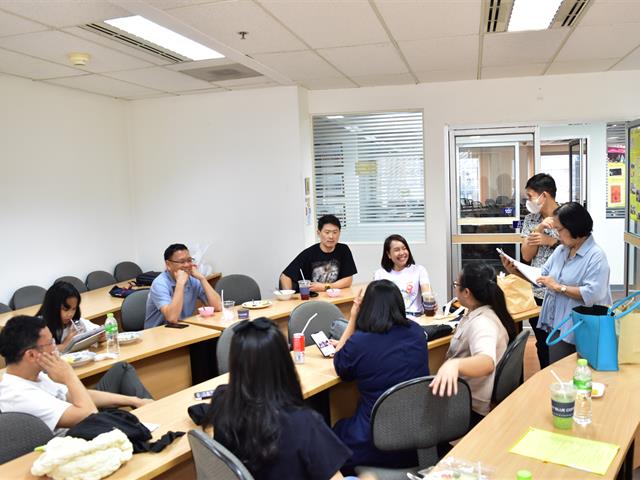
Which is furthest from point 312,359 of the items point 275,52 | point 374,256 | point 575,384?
point 374,256

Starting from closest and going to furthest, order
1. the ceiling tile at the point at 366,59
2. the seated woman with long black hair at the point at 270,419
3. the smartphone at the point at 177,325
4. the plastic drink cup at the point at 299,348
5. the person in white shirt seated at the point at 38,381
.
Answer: the seated woman with long black hair at the point at 270,419
the person in white shirt seated at the point at 38,381
the plastic drink cup at the point at 299,348
the smartphone at the point at 177,325
the ceiling tile at the point at 366,59

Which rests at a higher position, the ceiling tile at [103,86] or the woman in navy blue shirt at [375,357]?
the ceiling tile at [103,86]

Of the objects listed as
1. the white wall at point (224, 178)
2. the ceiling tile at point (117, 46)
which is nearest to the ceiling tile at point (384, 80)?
the white wall at point (224, 178)

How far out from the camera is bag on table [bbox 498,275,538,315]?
159 inches

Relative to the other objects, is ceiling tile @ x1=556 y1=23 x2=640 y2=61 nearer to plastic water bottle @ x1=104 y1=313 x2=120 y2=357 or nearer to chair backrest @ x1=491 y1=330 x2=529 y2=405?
chair backrest @ x1=491 y1=330 x2=529 y2=405

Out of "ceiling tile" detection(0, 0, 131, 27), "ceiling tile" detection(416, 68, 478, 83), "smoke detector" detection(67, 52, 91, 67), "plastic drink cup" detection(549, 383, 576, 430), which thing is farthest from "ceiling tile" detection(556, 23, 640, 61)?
"smoke detector" detection(67, 52, 91, 67)

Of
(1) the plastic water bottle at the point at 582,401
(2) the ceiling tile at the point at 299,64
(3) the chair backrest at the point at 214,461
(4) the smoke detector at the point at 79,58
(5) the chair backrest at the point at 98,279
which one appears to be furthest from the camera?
(5) the chair backrest at the point at 98,279

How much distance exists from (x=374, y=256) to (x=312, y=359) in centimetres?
344

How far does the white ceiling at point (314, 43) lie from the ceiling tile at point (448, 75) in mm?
12

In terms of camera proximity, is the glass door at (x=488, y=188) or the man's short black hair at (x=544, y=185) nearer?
the man's short black hair at (x=544, y=185)

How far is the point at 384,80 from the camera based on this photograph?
588 centimetres

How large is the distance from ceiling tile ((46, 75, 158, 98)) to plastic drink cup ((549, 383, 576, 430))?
4817 millimetres

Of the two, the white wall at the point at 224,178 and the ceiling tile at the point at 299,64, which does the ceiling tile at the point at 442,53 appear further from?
the white wall at the point at 224,178

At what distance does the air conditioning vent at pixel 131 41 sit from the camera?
3707 mm
